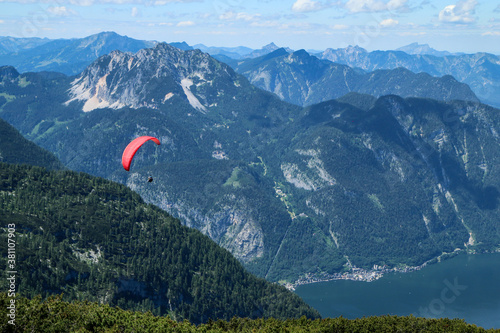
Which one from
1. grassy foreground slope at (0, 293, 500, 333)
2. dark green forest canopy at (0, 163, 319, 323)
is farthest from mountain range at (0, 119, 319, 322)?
grassy foreground slope at (0, 293, 500, 333)

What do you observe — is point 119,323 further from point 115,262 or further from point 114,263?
point 115,262

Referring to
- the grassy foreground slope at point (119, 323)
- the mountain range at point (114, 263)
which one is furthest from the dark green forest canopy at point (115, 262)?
the grassy foreground slope at point (119, 323)

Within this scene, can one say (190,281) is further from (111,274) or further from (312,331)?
(312,331)

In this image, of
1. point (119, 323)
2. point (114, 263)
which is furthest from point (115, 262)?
point (119, 323)

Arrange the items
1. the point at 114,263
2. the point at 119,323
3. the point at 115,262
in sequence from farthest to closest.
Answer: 1. the point at 115,262
2. the point at 114,263
3. the point at 119,323

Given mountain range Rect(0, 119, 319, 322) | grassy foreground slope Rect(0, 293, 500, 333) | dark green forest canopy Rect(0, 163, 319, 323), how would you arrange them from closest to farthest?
grassy foreground slope Rect(0, 293, 500, 333) < mountain range Rect(0, 119, 319, 322) < dark green forest canopy Rect(0, 163, 319, 323)

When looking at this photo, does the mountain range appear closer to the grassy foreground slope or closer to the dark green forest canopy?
the dark green forest canopy
